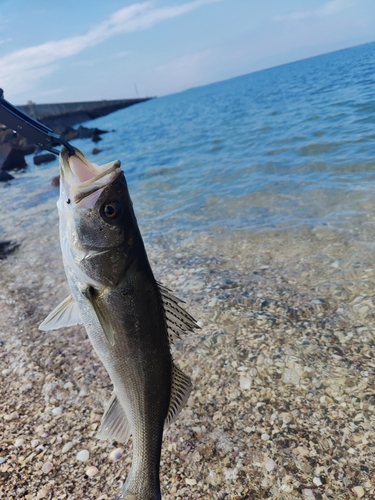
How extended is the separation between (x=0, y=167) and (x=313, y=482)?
25.9m

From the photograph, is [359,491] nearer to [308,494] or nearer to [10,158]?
[308,494]

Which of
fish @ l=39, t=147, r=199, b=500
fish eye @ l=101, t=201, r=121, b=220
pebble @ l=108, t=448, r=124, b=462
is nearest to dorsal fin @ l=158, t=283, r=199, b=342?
fish @ l=39, t=147, r=199, b=500

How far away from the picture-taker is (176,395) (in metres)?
2.49

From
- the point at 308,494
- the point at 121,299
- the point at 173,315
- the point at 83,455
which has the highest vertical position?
the point at 121,299

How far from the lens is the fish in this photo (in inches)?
88.4

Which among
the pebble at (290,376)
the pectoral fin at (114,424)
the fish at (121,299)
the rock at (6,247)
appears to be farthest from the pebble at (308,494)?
the rock at (6,247)

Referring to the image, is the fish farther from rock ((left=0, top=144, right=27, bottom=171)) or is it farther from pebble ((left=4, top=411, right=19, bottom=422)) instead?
rock ((left=0, top=144, right=27, bottom=171))

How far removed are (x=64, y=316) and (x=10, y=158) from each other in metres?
25.0

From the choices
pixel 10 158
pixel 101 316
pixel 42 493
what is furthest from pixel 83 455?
pixel 10 158

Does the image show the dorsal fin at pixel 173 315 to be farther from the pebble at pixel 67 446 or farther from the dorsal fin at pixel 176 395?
the pebble at pixel 67 446

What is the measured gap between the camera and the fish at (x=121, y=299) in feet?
7.37

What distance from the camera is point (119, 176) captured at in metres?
2.22

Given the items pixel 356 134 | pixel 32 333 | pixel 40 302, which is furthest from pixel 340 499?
pixel 356 134

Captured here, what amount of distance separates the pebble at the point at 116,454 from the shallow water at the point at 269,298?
1.29 feet
